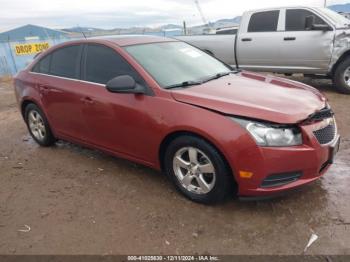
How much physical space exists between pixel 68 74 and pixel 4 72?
11525mm

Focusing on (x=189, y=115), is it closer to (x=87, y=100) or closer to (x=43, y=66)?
(x=87, y=100)

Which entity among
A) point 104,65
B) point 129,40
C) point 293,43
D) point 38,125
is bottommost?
point 38,125

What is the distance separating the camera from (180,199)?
366 cm

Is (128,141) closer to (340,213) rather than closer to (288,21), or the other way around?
(340,213)

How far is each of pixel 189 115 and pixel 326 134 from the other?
126 cm

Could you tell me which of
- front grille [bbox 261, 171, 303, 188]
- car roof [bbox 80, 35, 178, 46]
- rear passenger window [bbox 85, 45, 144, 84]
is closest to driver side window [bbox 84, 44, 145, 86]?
rear passenger window [bbox 85, 45, 144, 84]

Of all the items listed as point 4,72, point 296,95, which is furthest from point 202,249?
point 4,72

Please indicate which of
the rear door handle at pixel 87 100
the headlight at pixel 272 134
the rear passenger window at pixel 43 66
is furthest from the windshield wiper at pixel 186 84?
Answer: the rear passenger window at pixel 43 66

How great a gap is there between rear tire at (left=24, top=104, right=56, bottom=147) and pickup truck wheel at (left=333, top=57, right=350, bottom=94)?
568 centimetres

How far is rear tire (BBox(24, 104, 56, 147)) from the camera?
205 inches

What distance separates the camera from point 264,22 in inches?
325

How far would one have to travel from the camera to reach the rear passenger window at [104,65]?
13.0ft

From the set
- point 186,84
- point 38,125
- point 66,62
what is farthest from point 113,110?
point 38,125

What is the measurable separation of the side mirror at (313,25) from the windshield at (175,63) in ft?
12.5
